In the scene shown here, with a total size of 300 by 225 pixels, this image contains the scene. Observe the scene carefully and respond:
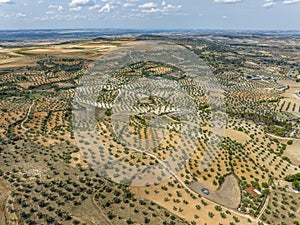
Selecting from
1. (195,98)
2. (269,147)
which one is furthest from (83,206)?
(195,98)

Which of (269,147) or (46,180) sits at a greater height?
(46,180)

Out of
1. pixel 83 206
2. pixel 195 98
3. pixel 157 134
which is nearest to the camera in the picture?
pixel 83 206

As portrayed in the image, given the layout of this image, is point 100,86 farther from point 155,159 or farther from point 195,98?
point 155,159

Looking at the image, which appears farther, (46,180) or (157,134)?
(157,134)

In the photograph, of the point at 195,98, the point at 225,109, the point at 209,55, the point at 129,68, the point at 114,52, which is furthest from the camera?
the point at 209,55

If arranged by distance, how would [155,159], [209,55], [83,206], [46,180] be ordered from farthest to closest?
A: [209,55] < [155,159] < [46,180] < [83,206]

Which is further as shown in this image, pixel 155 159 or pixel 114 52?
pixel 114 52

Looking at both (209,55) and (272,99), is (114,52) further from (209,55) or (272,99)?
(272,99)

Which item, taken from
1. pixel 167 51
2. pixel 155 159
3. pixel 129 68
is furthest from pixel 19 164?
pixel 167 51

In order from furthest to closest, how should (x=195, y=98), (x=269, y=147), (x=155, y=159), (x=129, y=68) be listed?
1. (x=129, y=68)
2. (x=195, y=98)
3. (x=269, y=147)
4. (x=155, y=159)
